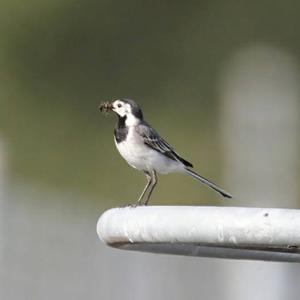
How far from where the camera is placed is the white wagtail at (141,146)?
127 inches

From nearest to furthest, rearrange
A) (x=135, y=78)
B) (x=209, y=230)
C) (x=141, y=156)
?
1. (x=209, y=230)
2. (x=141, y=156)
3. (x=135, y=78)

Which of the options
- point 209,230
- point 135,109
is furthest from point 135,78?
point 209,230

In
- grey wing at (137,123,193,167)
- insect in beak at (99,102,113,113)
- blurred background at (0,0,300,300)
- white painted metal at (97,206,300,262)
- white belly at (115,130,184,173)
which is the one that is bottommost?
white painted metal at (97,206,300,262)

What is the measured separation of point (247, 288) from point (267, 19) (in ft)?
27.8

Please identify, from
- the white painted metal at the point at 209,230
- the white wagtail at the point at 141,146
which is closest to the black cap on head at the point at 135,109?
the white wagtail at the point at 141,146

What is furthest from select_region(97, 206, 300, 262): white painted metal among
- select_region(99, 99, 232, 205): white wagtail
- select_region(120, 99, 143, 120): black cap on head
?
select_region(120, 99, 143, 120): black cap on head

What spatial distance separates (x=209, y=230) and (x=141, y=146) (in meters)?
1.62

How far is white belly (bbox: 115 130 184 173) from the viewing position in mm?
3230

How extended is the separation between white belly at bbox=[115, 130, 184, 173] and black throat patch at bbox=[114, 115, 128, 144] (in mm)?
14

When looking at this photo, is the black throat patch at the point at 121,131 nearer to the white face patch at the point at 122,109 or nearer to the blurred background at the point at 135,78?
the white face patch at the point at 122,109

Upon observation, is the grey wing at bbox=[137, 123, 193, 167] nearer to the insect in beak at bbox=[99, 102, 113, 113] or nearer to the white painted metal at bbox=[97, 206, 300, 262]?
the insect in beak at bbox=[99, 102, 113, 113]

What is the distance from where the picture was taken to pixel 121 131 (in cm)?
331

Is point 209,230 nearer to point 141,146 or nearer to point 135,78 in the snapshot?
point 141,146

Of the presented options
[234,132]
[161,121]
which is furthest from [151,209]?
[161,121]
